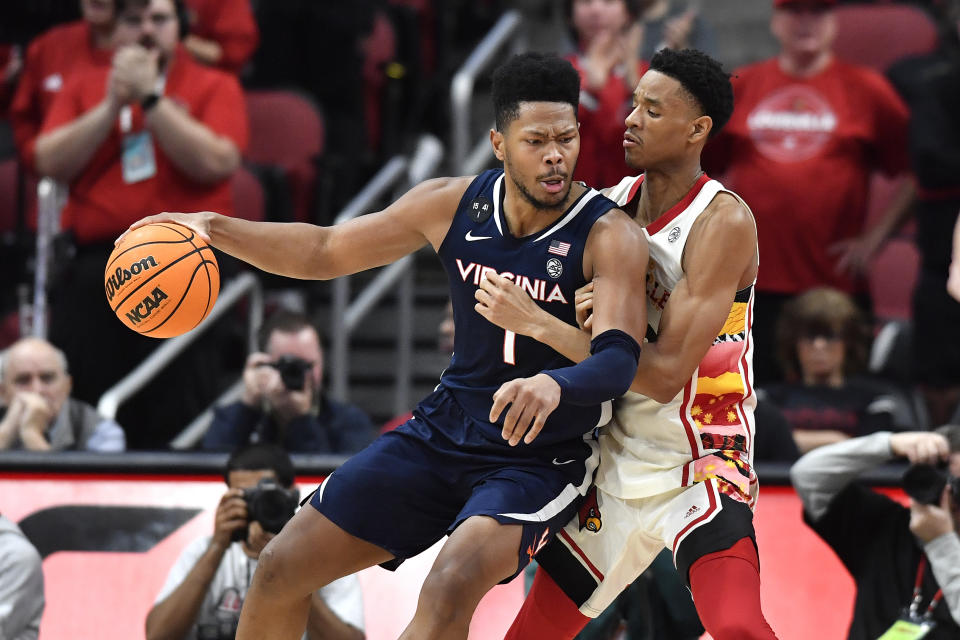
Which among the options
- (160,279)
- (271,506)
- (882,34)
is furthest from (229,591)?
(882,34)

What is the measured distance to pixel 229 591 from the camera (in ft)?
17.5

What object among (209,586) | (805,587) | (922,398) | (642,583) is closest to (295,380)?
(209,586)

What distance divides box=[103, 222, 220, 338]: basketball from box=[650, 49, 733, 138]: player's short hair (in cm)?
141

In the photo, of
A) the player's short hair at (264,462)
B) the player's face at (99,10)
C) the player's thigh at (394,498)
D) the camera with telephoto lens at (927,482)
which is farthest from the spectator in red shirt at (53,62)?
the camera with telephoto lens at (927,482)

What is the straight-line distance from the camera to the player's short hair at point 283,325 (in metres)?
6.56

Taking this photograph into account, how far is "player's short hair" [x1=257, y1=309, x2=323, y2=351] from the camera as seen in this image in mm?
6562

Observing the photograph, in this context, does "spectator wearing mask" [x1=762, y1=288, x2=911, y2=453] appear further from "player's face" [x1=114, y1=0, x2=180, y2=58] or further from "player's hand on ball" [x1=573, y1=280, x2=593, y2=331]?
"player's face" [x1=114, y1=0, x2=180, y2=58]

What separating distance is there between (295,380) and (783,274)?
100 inches

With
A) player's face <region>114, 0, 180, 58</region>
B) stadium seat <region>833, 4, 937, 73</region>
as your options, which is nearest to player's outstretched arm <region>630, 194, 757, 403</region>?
player's face <region>114, 0, 180, 58</region>

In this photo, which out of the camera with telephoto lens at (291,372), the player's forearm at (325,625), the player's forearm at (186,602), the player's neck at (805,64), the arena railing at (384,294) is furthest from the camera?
the arena railing at (384,294)

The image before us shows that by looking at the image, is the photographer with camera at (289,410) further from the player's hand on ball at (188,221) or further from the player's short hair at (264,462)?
the player's hand on ball at (188,221)

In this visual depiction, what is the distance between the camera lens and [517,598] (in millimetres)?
5645

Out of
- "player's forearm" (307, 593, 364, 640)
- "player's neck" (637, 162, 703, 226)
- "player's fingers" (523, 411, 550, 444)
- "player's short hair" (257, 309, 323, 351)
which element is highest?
"player's neck" (637, 162, 703, 226)

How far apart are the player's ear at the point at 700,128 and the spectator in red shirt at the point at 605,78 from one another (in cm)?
260
